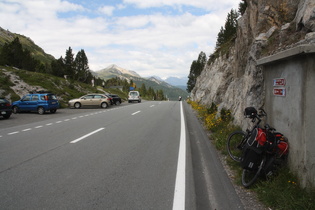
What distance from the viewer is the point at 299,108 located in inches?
151

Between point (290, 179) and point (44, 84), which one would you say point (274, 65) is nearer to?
point (290, 179)

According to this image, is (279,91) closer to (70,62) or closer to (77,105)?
(77,105)

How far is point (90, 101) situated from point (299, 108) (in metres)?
24.2

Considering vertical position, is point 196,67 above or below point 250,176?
above

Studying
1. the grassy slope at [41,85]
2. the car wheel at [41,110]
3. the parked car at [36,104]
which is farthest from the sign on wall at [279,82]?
the grassy slope at [41,85]

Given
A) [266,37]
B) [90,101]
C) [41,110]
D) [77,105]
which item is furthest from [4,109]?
[266,37]

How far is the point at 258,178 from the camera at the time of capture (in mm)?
4367

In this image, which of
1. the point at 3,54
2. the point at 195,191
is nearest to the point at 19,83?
the point at 195,191

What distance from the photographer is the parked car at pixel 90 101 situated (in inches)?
1003

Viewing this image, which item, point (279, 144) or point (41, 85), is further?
point (41, 85)

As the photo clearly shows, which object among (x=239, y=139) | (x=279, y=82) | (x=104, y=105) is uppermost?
(x=279, y=82)

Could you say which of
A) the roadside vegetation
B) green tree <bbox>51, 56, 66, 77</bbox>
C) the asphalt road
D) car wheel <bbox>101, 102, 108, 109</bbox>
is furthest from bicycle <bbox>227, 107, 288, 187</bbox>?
green tree <bbox>51, 56, 66, 77</bbox>

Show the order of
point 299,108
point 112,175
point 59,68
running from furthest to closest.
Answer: point 59,68 → point 112,175 → point 299,108

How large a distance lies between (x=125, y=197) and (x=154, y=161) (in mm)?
1955
